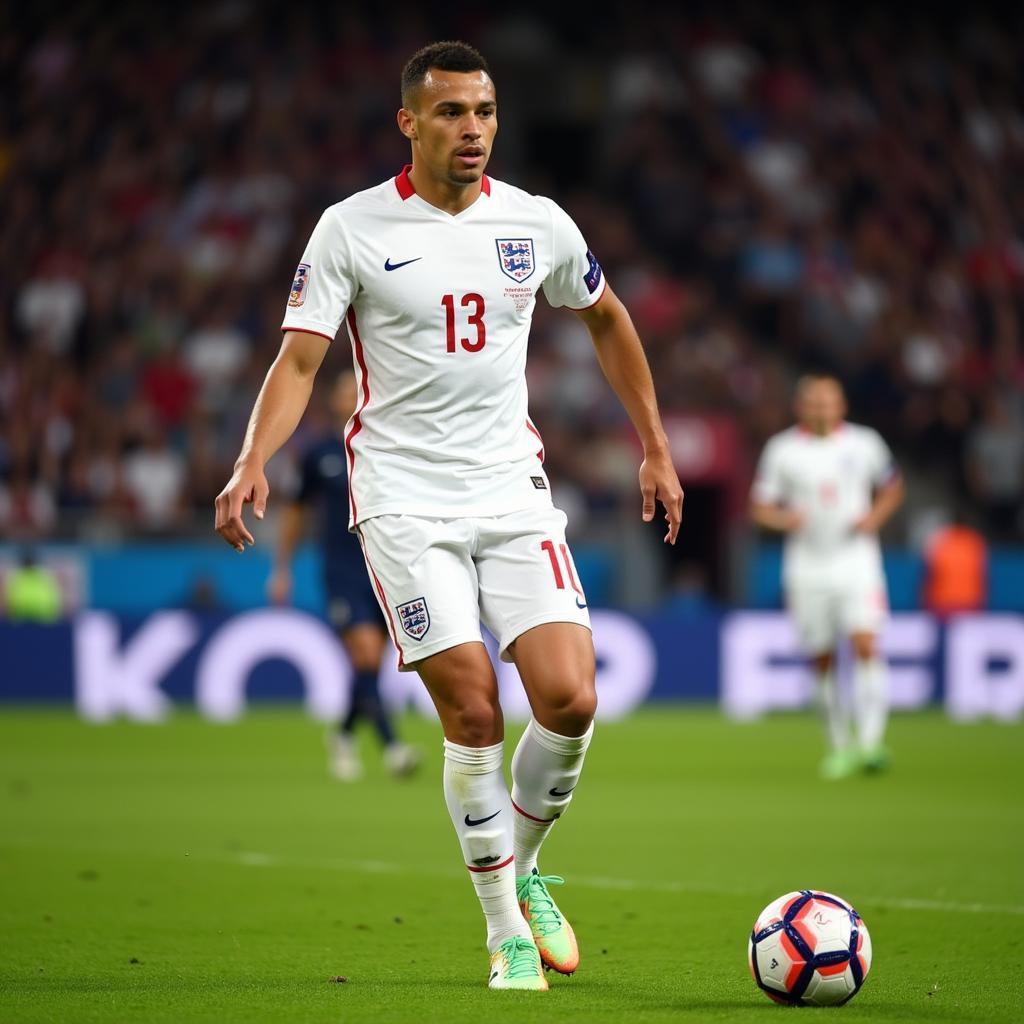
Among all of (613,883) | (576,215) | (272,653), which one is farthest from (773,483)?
(576,215)

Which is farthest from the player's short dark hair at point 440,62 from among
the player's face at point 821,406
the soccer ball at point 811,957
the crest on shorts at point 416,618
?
the player's face at point 821,406

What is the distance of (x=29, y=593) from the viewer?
60.6ft

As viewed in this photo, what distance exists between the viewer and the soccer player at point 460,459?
536 cm

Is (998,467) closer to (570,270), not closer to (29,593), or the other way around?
(29,593)

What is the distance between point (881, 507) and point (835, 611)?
79 cm

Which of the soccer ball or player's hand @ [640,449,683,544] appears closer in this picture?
the soccer ball

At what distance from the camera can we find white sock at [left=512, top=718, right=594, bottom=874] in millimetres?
5453

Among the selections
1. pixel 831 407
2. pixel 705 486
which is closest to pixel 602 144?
pixel 705 486

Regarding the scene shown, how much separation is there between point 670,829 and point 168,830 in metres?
2.54

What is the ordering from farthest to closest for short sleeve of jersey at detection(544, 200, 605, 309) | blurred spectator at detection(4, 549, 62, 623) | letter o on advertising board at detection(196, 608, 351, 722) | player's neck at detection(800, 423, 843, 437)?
1. blurred spectator at detection(4, 549, 62, 623)
2. letter o on advertising board at detection(196, 608, 351, 722)
3. player's neck at detection(800, 423, 843, 437)
4. short sleeve of jersey at detection(544, 200, 605, 309)

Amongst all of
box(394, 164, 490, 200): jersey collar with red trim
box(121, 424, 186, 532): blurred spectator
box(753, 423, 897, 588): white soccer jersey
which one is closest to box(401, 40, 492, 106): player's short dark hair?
box(394, 164, 490, 200): jersey collar with red trim

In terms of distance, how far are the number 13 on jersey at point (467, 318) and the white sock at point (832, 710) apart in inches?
309

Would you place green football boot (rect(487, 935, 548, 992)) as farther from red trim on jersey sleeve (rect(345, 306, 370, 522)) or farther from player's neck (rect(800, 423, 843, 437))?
player's neck (rect(800, 423, 843, 437))

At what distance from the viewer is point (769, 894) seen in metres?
7.46
